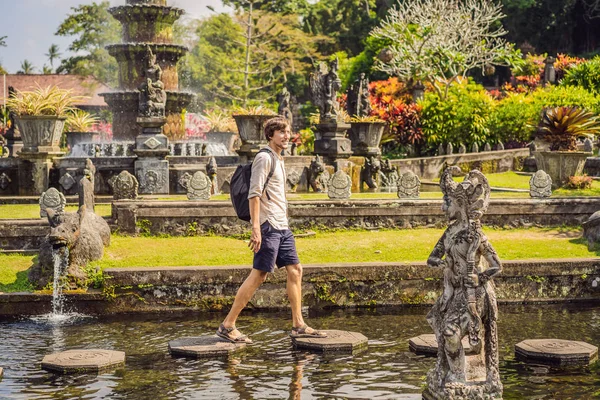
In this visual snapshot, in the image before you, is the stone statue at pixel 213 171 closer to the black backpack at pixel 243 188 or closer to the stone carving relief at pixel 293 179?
the stone carving relief at pixel 293 179

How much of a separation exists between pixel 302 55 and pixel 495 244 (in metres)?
42.7

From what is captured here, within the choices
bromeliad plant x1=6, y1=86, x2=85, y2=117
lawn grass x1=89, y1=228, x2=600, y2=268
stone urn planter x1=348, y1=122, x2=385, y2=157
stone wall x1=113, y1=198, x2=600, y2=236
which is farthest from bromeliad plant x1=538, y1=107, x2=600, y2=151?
bromeliad plant x1=6, y1=86, x2=85, y2=117

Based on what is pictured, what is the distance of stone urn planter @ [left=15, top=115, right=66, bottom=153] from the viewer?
61.1 feet

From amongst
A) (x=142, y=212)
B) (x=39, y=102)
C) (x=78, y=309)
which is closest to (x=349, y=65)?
(x=39, y=102)

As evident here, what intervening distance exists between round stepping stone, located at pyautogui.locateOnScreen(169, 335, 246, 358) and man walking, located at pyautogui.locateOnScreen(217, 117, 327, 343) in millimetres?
294


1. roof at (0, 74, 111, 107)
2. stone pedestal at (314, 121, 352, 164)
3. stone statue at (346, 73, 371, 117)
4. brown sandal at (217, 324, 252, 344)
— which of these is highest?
roof at (0, 74, 111, 107)

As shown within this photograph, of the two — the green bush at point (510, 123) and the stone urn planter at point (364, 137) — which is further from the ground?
the green bush at point (510, 123)

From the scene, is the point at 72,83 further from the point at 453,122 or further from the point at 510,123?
the point at 510,123

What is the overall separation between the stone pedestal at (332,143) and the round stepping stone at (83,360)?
1256cm

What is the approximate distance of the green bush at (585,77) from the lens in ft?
109

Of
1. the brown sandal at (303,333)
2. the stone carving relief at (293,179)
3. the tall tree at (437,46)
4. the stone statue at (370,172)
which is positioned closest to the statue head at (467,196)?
the brown sandal at (303,333)

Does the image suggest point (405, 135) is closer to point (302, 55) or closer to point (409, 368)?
point (409, 368)

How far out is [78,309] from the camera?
11.1m

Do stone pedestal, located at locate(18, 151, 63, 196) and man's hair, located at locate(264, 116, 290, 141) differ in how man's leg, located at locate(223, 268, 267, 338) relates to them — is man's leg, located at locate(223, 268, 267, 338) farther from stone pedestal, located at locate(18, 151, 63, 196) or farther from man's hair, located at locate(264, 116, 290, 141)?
stone pedestal, located at locate(18, 151, 63, 196)
